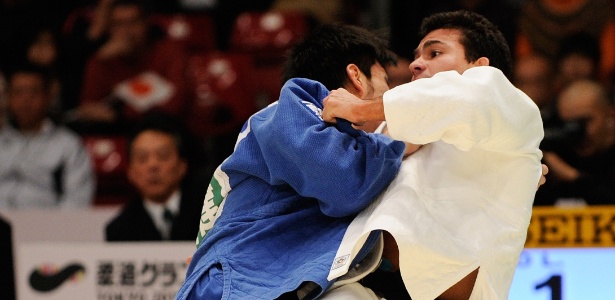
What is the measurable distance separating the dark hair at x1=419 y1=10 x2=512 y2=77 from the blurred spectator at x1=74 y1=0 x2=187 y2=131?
3921mm

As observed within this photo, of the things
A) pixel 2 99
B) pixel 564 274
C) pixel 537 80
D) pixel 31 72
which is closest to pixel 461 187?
pixel 564 274

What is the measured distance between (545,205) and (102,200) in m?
3.01

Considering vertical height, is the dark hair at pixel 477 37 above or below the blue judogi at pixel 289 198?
above

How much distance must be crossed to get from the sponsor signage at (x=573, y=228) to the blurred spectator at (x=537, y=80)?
64.3 inches

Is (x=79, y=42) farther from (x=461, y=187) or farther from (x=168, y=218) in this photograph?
(x=461, y=187)

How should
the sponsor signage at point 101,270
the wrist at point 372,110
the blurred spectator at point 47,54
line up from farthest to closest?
1. the blurred spectator at point 47,54
2. the sponsor signage at point 101,270
3. the wrist at point 372,110

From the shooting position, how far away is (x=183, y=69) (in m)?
7.14

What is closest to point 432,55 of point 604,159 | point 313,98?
point 313,98

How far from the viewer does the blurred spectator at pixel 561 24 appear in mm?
6879

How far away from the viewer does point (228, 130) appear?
6820mm

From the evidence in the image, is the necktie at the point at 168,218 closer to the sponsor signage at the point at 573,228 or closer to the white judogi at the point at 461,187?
the sponsor signage at the point at 573,228

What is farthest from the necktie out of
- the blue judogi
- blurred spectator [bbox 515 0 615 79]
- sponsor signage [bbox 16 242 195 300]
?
blurred spectator [bbox 515 0 615 79]

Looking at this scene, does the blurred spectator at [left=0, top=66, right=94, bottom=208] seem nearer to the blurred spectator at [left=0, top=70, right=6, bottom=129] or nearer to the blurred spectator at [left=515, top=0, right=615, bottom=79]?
the blurred spectator at [left=0, top=70, right=6, bottom=129]

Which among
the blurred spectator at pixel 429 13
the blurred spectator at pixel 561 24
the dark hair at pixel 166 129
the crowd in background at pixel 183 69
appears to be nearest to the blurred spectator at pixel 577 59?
the crowd in background at pixel 183 69
